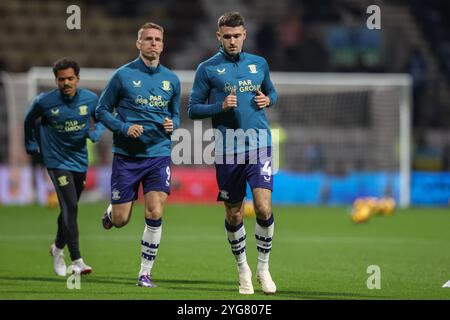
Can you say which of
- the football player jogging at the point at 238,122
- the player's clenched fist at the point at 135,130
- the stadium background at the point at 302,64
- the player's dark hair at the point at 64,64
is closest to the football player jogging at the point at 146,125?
the player's clenched fist at the point at 135,130

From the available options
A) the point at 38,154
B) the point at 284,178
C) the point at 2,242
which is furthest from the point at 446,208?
the point at 38,154

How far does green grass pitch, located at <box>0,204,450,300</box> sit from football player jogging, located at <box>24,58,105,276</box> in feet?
1.51

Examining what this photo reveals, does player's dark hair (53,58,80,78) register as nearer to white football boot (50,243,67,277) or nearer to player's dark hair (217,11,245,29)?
white football boot (50,243,67,277)

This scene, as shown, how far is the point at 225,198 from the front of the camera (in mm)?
8773

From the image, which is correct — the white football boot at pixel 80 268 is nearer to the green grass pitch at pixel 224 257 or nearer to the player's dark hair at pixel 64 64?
the green grass pitch at pixel 224 257

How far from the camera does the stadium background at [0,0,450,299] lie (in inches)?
498

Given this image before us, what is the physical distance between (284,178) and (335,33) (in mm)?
5846

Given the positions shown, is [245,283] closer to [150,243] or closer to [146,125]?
[150,243]

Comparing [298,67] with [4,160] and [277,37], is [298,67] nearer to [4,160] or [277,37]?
[277,37]

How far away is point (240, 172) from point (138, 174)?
3.25ft

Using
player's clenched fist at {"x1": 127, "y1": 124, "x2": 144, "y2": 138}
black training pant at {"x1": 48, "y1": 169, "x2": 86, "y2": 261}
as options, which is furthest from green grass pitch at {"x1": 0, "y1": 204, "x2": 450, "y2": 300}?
player's clenched fist at {"x1": 127, "y1": 124, "x2": 144, "y2": 138}

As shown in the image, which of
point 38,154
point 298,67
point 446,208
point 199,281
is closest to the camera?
point 199,281

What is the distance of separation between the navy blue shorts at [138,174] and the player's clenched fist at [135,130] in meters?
0.38

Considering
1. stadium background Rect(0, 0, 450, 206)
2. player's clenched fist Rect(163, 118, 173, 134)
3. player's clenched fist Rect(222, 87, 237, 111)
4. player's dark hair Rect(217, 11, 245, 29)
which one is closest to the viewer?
player's clenched fist Rect(222, 87, 237, 111)
